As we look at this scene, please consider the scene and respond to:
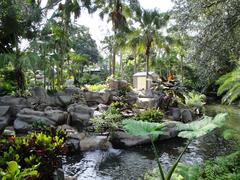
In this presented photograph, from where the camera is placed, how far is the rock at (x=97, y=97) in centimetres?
1988

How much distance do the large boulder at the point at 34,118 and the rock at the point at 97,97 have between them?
6.58 m

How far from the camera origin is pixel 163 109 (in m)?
17.3

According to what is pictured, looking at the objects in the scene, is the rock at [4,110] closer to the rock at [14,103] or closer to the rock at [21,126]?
the rock at [14,103]

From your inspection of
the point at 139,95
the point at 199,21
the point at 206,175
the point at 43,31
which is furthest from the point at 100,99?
the point at 206,175

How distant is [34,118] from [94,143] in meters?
2.90

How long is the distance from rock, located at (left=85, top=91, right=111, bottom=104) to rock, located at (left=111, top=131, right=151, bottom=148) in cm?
877

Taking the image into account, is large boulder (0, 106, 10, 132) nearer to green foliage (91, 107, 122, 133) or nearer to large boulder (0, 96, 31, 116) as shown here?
large boulder (0, 96, 31, 116)

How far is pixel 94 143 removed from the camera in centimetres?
1030

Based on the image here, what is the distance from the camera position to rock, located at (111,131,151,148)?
1081cm

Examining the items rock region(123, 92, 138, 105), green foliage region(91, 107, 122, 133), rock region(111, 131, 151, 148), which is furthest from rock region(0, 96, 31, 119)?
rock region(123, 92, 138, 105)

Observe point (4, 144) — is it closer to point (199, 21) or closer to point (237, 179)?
point (237, 179)

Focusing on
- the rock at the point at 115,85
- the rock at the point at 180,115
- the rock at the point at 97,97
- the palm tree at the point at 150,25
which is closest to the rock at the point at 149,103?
the rock at the point at 180,115

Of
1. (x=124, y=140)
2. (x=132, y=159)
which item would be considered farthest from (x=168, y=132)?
(x=132, y=159)

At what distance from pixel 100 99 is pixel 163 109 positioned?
4684 mm
